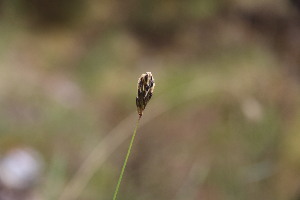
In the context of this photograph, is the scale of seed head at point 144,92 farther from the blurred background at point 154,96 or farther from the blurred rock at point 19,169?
the blurred rock at point 19,169

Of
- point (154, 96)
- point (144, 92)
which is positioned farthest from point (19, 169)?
point (144, 92)

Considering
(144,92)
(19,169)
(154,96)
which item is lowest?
(144,92)

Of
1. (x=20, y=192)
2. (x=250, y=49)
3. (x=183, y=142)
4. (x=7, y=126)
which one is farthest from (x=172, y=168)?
(x=250, y=49)

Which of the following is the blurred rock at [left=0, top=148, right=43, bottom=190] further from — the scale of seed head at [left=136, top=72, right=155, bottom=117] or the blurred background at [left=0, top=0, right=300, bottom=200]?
the scale of seed head at [left=136, top=72, right=155, bottom=117]

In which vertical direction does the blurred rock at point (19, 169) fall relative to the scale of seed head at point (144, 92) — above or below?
above

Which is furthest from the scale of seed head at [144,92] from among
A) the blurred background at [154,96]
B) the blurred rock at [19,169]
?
the blurred rock at [19,169]

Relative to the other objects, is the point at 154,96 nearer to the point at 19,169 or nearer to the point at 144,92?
the point at 19,169

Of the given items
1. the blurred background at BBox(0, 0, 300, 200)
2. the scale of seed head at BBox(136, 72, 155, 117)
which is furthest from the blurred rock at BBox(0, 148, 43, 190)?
the scale of seed head at BBox(136, 72, 155, 117)

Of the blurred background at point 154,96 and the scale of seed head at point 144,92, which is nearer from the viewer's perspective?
the scale of seed head at point 144,92

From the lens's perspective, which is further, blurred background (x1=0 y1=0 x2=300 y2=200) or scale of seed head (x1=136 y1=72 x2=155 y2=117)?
blurred background (x1=0 y1=0 x2=300 y2=200)
